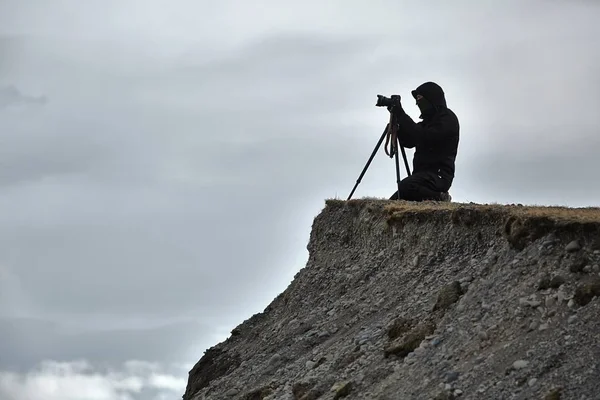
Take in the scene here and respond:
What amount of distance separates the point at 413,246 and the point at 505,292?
→ 277 inches

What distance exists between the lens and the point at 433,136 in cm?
4094

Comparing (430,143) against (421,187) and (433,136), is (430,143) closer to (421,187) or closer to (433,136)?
(433,136)

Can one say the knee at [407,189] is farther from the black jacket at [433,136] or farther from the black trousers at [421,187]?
the black jacket at [433,136]

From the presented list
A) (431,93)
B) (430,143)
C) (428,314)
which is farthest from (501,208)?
(431,93)

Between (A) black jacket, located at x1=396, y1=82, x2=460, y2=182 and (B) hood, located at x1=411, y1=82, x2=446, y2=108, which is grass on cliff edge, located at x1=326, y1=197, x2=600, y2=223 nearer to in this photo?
→ (A) black jacket, located at x1=396, y1=82, x2=460, y2=182

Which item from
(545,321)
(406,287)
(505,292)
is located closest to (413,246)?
(406,287)

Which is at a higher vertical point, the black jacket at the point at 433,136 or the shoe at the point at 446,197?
the black jacket at the point at 433,136

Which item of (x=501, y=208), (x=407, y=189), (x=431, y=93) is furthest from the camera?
(x=431, y=93)

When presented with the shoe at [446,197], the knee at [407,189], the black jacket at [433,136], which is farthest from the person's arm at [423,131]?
the shoe at [446,197]

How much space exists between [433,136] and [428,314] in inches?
401

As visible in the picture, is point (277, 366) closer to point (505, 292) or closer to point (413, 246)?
point (413, 246)

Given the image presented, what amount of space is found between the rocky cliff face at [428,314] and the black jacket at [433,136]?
7.58 feet

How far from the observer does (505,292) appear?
29.4 meters

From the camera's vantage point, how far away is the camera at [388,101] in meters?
40.3
